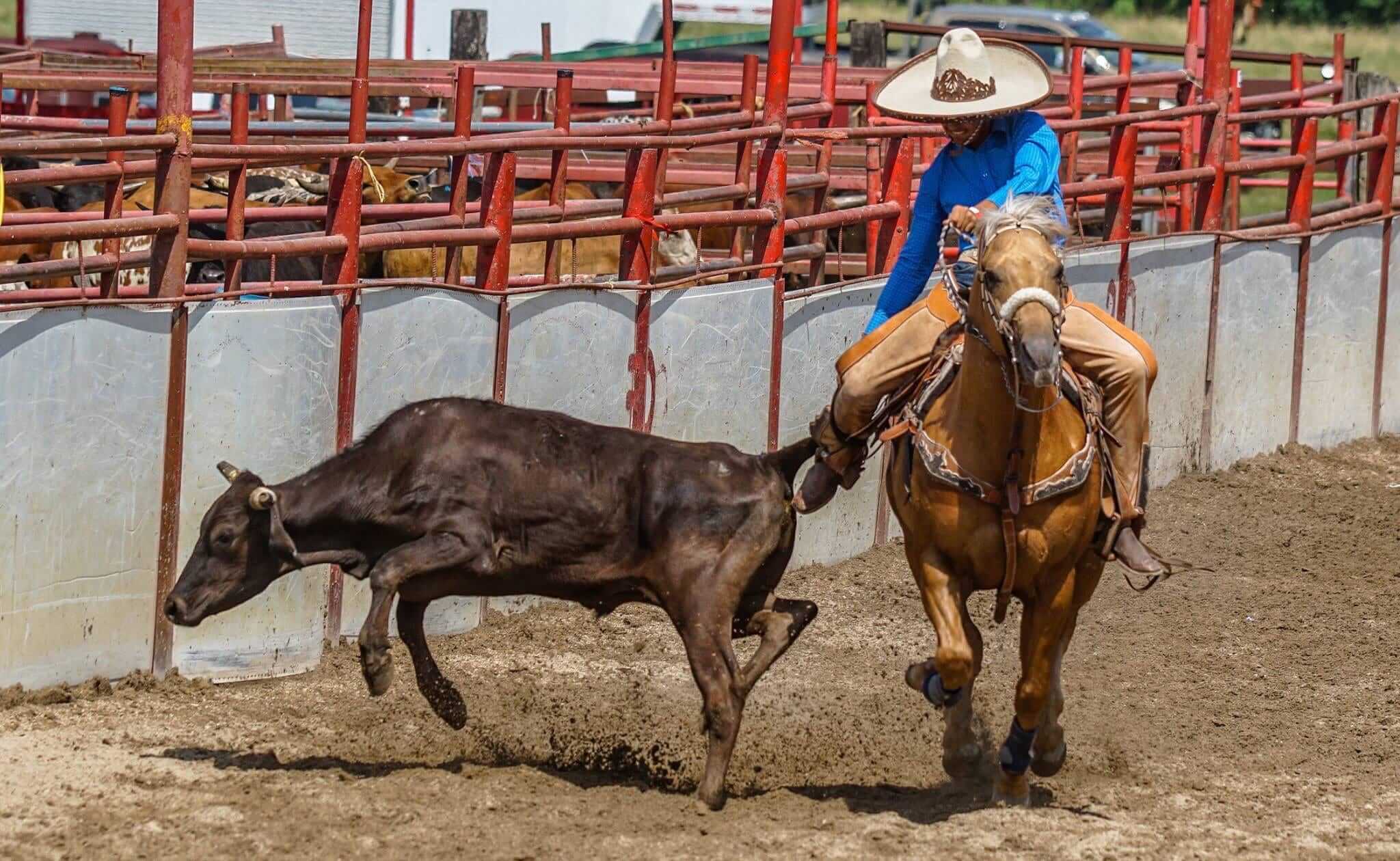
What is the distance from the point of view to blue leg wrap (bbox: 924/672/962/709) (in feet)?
20.0

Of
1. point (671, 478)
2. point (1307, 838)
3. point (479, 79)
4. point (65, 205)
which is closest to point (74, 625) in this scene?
point (671, 478)

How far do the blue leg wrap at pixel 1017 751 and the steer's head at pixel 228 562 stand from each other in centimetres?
238

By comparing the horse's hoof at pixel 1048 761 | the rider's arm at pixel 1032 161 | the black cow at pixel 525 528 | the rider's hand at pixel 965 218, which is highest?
the rider's arm at pixel 1032 161

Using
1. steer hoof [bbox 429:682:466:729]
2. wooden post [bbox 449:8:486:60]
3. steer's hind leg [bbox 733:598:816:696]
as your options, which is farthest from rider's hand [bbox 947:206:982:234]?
wooden post [bbox 449:8:486:60]

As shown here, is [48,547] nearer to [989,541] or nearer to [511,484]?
[511,484]

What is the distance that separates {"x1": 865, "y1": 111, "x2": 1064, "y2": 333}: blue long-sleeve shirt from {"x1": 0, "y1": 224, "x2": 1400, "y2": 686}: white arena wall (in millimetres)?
2272

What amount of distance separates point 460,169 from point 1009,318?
4.63 m

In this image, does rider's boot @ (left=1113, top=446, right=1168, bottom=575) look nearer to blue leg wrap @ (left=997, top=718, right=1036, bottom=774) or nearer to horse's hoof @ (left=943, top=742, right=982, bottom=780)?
blue leg wrap @ (left=997, top=718, right=1036, bottom=774)

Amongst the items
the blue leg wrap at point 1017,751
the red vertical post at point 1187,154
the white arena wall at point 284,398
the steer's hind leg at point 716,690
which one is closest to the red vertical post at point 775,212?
the white arena wall at point 284,398

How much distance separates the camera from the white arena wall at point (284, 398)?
678 cm

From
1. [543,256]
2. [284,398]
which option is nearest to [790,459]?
[284,398]

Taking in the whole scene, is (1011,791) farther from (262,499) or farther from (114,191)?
(114,191)

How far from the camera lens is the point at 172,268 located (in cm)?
715

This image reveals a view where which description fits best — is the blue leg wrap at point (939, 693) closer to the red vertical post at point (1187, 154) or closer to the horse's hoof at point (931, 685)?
the horse's hoof at point (931, 685)
